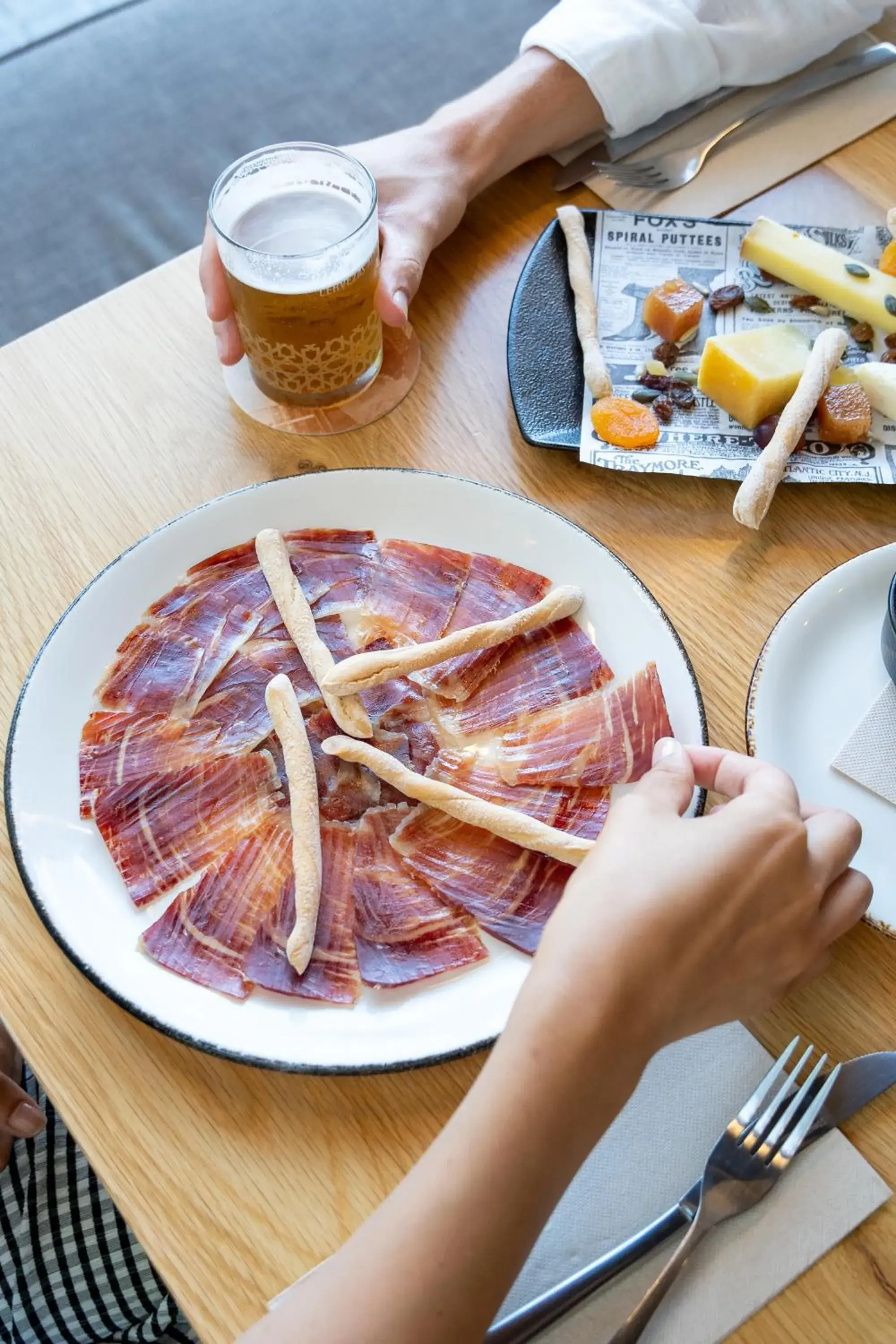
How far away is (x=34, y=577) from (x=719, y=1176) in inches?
31.5

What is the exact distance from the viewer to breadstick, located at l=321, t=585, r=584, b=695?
92cm

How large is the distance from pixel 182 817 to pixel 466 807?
0.77 ft

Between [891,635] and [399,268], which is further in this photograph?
[399,268]

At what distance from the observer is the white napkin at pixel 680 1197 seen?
72 centimetres

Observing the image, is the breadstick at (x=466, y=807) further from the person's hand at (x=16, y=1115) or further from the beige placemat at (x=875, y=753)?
the person's hand at (x=16, y=1115)

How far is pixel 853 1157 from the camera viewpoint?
77cm

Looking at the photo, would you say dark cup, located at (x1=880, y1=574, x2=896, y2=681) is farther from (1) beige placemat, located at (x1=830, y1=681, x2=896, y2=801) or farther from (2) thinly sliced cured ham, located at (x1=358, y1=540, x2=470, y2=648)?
(2) thinly sliced cured ham, located at (x1=358, y1=540, x2=470, y2=648)

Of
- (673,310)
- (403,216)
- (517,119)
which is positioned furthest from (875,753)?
(517,119)

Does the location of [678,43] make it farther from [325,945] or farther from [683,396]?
[325,945]

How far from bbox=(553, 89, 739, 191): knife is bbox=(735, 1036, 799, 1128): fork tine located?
3.37 ft

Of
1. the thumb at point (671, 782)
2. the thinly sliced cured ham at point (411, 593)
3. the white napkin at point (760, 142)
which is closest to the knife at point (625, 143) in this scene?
the white napkin at point (760, 142)

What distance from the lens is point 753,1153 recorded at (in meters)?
0.76

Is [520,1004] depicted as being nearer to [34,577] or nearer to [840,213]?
[34,577]

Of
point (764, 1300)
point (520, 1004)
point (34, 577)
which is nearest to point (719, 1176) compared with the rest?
point (764, 1300)
